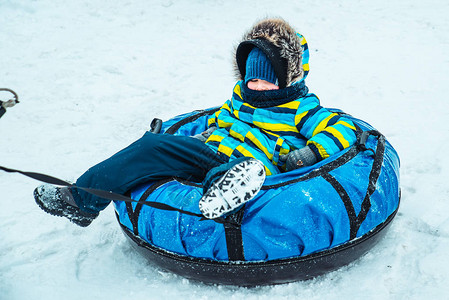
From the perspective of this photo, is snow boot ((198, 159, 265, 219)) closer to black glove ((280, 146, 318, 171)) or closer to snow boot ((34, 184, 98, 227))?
→ black glove ((280, 146, 318, 171))

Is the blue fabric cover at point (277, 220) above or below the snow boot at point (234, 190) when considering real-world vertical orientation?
below

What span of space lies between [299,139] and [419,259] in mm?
939

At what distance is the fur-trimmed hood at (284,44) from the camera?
8.02ft

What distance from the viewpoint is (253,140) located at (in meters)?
2.57

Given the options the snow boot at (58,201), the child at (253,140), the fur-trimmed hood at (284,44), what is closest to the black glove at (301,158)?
the child at (253,140)

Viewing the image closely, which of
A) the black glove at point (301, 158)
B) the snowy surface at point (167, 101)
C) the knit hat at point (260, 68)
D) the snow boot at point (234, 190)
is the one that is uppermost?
the knit hat at point (260, 68)

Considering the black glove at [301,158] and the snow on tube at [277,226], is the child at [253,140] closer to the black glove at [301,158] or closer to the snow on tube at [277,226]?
the black glove at [301,158]

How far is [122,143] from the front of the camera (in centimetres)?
396

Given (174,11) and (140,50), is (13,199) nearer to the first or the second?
(140,50)

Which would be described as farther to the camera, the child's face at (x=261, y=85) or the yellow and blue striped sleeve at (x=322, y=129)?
the child's face at (x=261, y=85)

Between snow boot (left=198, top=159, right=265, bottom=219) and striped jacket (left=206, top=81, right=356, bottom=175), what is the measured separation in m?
0.51

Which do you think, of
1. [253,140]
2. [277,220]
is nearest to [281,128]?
[253,140]

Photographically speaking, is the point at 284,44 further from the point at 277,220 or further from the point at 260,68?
the point at 277,220

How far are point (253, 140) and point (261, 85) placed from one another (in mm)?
334
